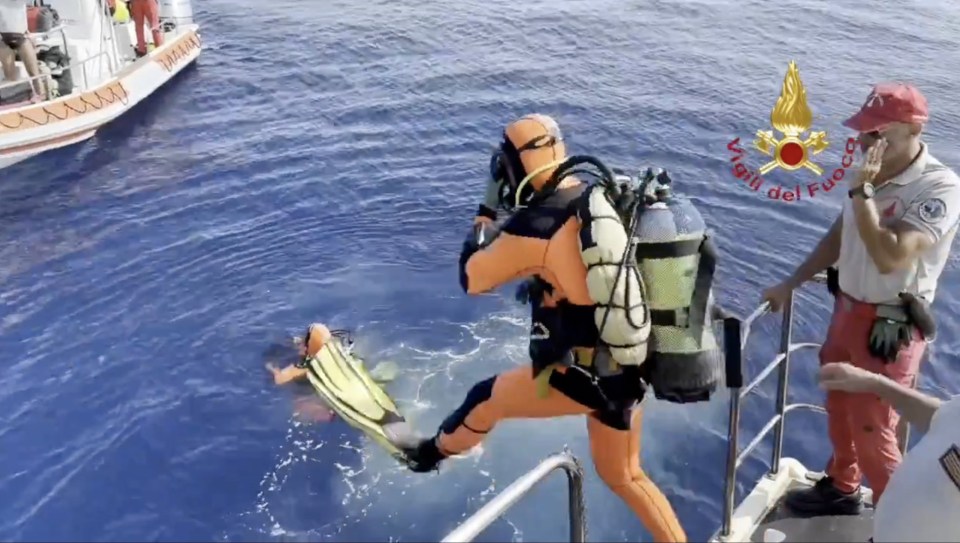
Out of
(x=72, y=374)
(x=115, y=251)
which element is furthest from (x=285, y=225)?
(x=72, y=374)

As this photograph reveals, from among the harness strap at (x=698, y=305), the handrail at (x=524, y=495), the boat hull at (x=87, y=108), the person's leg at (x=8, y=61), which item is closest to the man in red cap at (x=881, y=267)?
the harness strap at (x=698, y=305)

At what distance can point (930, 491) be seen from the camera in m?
2.73

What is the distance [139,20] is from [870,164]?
53.4 feet

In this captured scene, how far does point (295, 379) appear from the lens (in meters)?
8.30

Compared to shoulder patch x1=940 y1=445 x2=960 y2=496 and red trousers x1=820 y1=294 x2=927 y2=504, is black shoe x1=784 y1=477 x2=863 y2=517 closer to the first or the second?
red trousers x1=820 y1=294 x2=927 y2=504

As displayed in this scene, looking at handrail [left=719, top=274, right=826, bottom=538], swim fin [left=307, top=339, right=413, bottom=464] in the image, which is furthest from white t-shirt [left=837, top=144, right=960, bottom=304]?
swim fin [left=307, top=339, right=413, bottom=464]

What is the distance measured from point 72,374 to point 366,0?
1545cm

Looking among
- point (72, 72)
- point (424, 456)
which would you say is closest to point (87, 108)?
point (72, 72)

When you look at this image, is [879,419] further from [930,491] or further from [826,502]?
[930,491]

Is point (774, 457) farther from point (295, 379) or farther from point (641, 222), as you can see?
point (295, 379)

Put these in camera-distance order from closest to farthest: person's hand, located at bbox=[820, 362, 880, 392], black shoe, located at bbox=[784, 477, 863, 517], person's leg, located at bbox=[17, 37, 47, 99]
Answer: person's hand, located at bbox=[820, 362, 880, 392]
black shoe, located at bbox=[784, 477, 863, 517]
person's leg, located at bbox=[17, 37, 47, 99]

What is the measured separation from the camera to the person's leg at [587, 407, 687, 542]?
481 cm

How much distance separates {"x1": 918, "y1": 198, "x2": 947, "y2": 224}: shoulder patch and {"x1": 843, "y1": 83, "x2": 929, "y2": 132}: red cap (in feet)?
1.23

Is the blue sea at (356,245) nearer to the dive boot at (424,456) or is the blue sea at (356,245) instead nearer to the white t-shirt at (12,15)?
the dive boot at (424,456)
